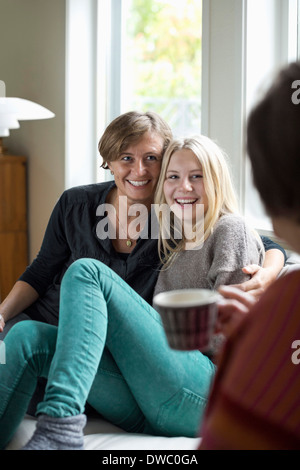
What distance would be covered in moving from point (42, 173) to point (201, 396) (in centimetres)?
209

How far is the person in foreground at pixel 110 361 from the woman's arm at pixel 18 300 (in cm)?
45

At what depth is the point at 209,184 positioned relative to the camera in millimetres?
1583

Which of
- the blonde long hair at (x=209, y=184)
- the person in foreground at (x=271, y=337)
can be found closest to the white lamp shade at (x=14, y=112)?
the blonde long hair at (x=209, y=184)

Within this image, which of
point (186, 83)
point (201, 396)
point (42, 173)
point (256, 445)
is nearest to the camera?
point (256, 445)

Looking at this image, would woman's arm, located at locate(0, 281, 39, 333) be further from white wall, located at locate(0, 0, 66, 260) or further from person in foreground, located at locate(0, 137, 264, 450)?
white wall, located at locate(0, 0, 66, 260)

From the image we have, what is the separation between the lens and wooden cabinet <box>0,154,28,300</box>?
10.6 ft

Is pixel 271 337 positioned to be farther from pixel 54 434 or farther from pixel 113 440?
pixel 113 440

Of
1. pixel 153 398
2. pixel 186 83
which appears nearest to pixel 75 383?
pixel 153 398

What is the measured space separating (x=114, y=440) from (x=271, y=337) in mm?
802

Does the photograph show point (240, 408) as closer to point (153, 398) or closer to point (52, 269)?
point (153, 398)

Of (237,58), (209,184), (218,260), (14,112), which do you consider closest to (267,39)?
(237,58)

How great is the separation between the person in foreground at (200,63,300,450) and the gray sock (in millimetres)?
515

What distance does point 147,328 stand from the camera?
1.35m

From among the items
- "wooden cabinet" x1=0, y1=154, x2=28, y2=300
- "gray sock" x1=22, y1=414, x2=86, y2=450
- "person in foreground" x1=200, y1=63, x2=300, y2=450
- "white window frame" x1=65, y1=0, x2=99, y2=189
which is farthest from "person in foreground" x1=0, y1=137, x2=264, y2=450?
"wooden cabinet" x1=0, y1=154, x2=28, y2=300
